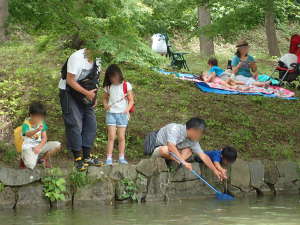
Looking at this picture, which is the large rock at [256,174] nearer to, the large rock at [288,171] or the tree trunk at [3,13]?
the large rock at [288,171]

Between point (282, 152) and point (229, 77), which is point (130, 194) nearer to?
point (282, 152)

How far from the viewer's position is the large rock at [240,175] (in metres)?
8.80

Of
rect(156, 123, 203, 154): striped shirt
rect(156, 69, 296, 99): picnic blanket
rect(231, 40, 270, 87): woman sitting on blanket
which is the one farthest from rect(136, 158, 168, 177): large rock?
rect(231, 40, 270, 87): woman sitting on blanket

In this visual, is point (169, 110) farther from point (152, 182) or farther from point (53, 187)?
point (53, 187)

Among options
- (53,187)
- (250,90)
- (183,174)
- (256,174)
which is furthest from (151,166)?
(250,90)

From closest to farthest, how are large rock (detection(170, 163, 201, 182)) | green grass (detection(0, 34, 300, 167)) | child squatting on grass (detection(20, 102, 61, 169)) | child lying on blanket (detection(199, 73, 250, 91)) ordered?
child squatting on grass (detection(20, 102, 61, 169)) < large rock (detection(170, 163, 201, 182)) < green grass (detection(0, 34, 300, 167)) < child lying on blanket (detection(199, 73, 250, 91))

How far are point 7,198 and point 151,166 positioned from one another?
1.93m

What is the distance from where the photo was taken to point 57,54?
13.8 metres

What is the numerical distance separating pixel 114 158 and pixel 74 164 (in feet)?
3.67

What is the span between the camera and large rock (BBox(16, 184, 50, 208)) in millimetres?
7500

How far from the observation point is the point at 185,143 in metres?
8.32

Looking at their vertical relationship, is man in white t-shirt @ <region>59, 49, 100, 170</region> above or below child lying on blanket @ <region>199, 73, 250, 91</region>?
below

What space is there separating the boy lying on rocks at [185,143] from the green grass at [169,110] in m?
1.02

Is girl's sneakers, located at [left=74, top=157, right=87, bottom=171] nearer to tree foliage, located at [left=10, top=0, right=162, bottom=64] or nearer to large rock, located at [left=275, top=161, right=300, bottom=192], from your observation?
tree foliage, located at [left=10, top=0, right=162, bottom=64]
